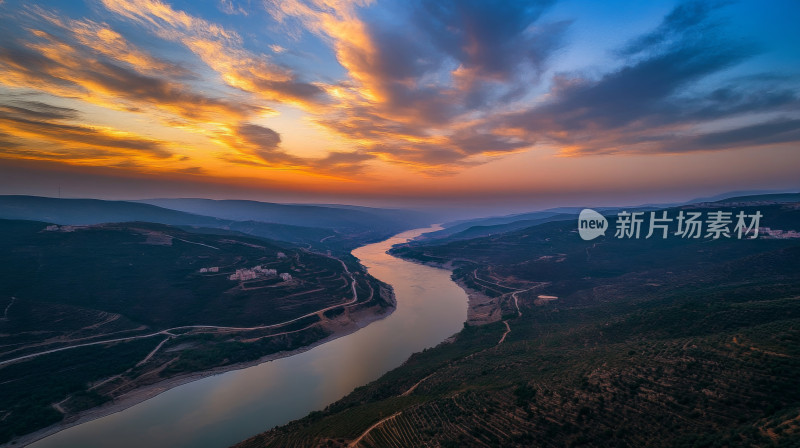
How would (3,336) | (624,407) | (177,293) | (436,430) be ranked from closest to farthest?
(624,407) → (436,430) → (3,336) → (177,293)

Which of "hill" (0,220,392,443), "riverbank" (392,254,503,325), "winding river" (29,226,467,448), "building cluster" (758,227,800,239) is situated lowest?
"riverbank" (392,254,503,325)

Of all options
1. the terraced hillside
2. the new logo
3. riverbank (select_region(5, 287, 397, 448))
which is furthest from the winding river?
the new logo

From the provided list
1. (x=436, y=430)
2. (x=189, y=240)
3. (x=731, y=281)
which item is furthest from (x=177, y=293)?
(x=731, y=281)

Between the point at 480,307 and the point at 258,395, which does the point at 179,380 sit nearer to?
the point at 258,395

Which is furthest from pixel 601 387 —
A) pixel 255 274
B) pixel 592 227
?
pixel 592 227

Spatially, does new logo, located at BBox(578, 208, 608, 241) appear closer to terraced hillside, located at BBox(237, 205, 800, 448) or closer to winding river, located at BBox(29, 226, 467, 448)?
terraced hillside, located at BBox(237, 205, 800, 448)

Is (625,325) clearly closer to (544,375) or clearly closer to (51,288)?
(544,375)

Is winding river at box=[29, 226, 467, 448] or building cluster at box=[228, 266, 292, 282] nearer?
winding river at box=[29, 226, 467, 448]
